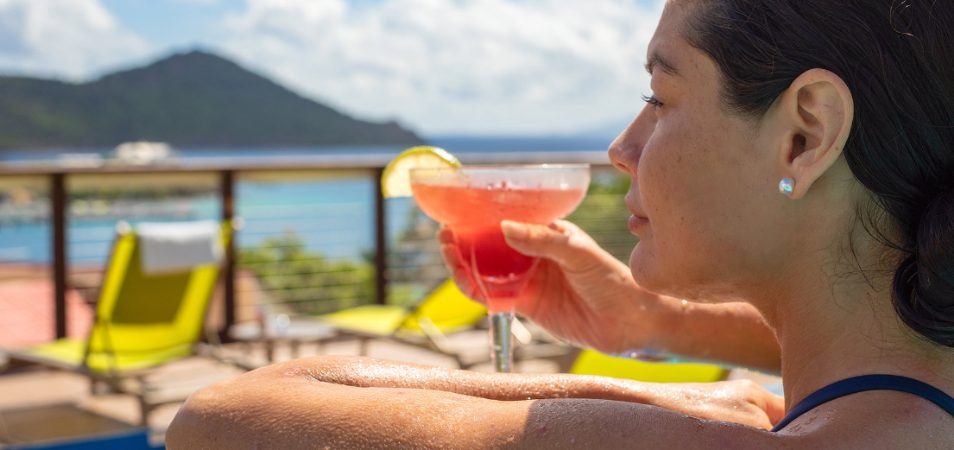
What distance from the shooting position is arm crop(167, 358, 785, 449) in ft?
2.38

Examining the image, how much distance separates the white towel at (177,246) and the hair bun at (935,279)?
515 centimetres

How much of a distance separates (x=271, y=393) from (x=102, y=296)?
5.17m

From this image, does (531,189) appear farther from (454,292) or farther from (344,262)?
(344,262)

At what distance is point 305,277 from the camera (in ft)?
27.4

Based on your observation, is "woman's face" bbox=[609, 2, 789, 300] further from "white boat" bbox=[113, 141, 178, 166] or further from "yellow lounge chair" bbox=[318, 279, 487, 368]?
"white boat" bbox=[113, 141, 178, 166]

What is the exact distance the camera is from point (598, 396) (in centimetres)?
99

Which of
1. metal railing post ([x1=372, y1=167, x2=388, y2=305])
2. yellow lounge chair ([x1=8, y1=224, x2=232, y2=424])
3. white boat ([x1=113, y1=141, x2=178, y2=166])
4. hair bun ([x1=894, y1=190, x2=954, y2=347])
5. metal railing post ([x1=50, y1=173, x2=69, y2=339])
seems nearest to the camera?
hair bun ([x1=894, y1=190, x2=954, y2=347])

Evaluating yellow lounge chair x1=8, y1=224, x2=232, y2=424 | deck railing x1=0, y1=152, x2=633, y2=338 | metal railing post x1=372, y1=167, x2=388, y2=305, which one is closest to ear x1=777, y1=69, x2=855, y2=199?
yellow lounge chair x1=8, y1=224, x2=232, y2=424

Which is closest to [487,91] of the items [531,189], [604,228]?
[604,228]

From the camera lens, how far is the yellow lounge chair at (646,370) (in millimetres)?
2252

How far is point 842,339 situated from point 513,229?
59 centimetres

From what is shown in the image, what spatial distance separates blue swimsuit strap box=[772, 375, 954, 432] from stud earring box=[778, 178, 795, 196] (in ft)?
0.57

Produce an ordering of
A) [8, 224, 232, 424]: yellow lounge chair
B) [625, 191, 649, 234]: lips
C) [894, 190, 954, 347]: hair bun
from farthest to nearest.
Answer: [8, 224, 232, 424]: yellow lounge chair, [625, 191, 649, 234]: lips, [894, 190, 954, 347]: hair bun

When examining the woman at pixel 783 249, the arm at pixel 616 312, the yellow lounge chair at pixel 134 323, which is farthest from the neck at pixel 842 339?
the yellow lounge chair at pixel 134 323
